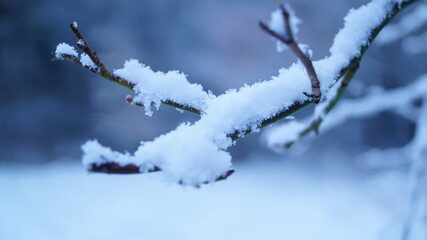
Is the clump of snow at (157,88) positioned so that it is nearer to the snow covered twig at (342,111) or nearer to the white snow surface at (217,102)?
the white snow surface at (217,102)

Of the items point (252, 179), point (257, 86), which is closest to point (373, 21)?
point (257, 86)

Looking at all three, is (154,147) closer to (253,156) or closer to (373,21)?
(373,21)

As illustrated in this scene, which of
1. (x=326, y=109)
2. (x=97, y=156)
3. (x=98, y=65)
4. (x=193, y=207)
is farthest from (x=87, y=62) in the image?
(x=193, y=207)

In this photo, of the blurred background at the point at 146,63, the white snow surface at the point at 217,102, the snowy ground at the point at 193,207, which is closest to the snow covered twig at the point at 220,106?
the white snow surface at the point at 217,102

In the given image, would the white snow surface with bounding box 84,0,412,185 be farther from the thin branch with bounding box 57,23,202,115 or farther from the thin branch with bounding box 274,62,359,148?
the thin branch with bounding box 274,62,359,148

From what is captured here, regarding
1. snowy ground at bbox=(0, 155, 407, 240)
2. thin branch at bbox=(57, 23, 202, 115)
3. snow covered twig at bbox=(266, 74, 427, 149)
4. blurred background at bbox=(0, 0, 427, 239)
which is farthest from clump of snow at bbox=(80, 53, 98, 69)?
blurred background at bbox=(0, 0, 427, 239)
